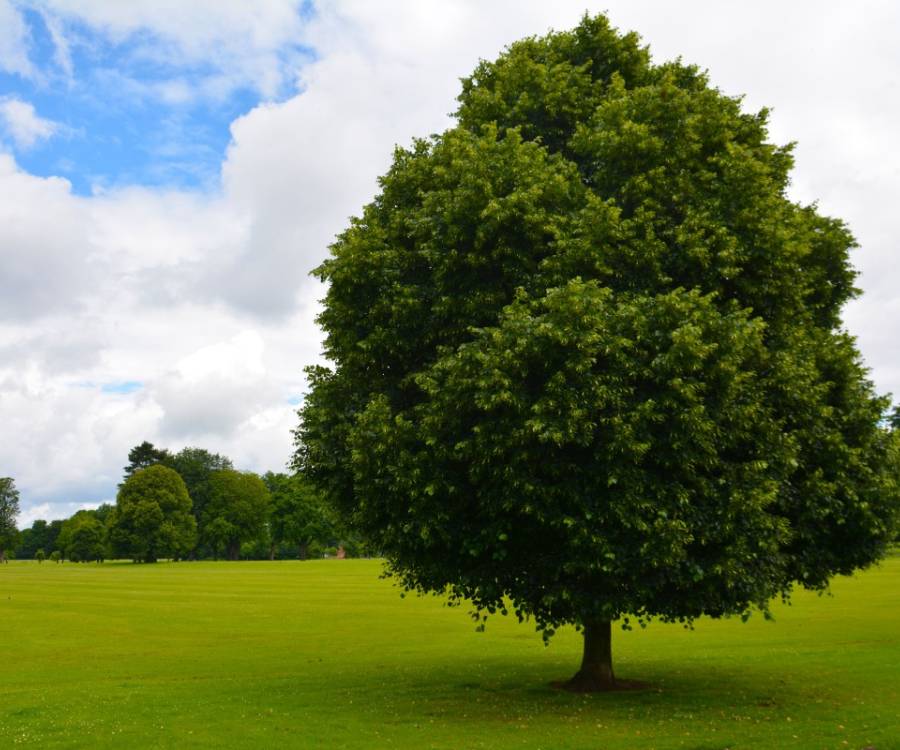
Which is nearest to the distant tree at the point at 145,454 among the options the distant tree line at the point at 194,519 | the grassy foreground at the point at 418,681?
the distant tree line at the point at 194,519

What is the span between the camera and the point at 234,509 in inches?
6191

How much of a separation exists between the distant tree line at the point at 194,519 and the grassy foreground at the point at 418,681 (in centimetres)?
7779

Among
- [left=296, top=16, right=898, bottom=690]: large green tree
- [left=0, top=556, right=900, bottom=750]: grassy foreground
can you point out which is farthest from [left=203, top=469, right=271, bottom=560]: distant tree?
[left=296, top=16, right=898, bottom=690]: large green tree

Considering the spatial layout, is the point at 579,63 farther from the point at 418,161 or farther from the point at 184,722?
the point at 184,722

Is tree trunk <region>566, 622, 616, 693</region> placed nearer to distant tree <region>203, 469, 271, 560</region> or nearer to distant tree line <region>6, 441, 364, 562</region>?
distant tree line <region>6, 441, 364, 562</region>

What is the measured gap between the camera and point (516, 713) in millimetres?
21844

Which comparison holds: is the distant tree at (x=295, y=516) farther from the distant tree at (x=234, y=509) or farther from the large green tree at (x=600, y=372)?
the large green tree at (x=600, y=372)

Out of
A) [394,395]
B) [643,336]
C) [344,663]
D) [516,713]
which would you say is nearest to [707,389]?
[643,336]

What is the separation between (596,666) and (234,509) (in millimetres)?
141167

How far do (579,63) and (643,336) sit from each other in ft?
39.4

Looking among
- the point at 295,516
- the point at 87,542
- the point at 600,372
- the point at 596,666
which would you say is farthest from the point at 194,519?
the point at 600,372

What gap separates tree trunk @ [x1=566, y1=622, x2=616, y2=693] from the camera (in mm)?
24672

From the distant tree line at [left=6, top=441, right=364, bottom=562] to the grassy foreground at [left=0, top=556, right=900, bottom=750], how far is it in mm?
77795

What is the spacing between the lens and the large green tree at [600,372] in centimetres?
1778
